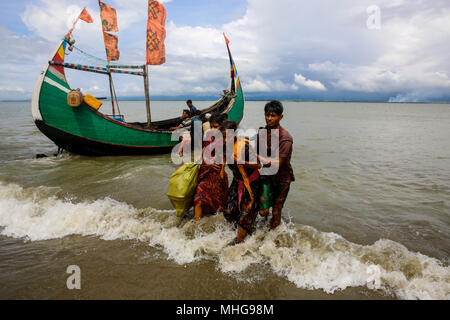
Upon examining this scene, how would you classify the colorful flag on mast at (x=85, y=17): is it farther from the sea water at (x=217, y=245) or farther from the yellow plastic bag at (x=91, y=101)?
the sea water at (x=217, y=245)

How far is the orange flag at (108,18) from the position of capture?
29.7 feet

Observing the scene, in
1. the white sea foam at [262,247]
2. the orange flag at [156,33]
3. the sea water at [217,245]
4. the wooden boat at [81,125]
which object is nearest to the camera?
the sea water at [217,245]

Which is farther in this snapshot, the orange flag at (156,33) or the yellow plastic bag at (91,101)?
the orange flag at (156,33)

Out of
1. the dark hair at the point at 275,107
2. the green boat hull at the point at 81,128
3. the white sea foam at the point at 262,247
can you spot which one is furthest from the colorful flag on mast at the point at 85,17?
the dark hair at the point at 275,107

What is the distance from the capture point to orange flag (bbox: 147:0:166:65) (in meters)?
8.58

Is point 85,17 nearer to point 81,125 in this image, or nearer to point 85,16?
point 85,16

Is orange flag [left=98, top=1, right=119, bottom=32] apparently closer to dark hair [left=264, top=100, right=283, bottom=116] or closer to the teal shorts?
dark hair [left=264, top=100, right=283, bottom=116]

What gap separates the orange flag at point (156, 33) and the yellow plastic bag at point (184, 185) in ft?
23.1

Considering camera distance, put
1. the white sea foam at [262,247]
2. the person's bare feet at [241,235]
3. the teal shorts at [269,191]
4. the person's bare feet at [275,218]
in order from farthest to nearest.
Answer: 1. the person's bare feet at [275,218]
2. the person's bare feet at [241,235]
3. the teal shorts at [269,191]
4. the white sea foam at [262,247]

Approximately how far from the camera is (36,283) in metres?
2.51

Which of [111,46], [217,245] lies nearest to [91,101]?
[111,46]

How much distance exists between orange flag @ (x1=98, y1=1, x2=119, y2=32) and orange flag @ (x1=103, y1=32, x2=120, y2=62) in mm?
246

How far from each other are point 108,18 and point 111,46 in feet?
3.35

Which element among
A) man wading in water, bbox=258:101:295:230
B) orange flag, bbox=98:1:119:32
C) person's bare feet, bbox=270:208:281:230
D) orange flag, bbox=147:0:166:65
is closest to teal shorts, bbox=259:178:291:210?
man wading in water, bbox=258:101:295:230
